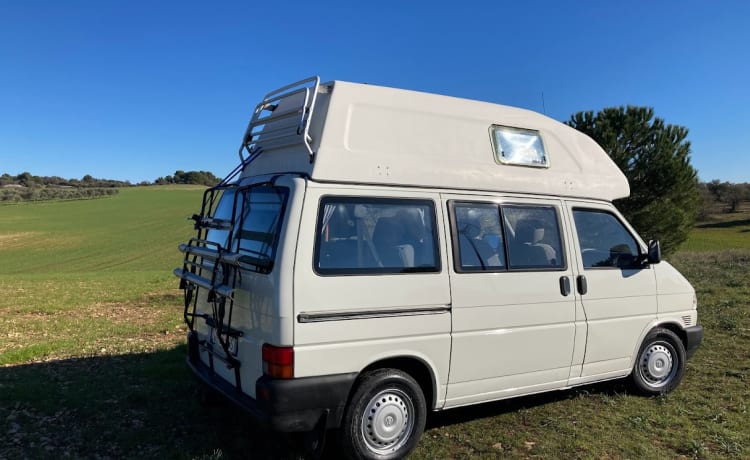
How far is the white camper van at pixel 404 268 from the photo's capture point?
141 inches

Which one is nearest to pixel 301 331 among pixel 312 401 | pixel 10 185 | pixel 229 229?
pixel 312 401

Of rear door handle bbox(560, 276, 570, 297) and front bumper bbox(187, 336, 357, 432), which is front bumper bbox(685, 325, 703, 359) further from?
front bumper bbox(187, 336, 357, 432)

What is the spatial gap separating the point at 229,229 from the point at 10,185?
297ft

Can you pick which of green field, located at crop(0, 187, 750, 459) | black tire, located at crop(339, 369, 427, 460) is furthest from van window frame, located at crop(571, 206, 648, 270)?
black tire, located at crop(339, 369, 427, 460)

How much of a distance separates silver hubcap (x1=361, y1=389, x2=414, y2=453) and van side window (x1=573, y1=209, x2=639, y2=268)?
224 cm

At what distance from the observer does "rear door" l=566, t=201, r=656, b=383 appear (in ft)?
16.1

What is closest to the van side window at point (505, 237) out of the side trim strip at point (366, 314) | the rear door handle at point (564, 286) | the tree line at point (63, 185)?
the rear door handle at point (564, 286)

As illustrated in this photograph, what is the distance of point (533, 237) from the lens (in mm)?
4746

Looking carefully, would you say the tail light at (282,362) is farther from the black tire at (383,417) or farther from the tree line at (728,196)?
the tree line at (728,196)

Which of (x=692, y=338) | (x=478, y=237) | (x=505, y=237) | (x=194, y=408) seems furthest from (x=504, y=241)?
(x=194, y=408)

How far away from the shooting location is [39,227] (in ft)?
165

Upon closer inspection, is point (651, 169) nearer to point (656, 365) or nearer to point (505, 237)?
point (656, 365)

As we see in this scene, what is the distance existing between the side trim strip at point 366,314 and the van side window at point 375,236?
0.28m

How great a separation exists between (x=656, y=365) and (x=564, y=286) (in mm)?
1724
